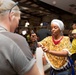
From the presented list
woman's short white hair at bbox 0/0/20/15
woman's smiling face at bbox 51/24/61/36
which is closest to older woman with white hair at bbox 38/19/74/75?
woman's smiling face at bbox 51/24/61/36

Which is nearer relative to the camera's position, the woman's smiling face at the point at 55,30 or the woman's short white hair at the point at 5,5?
the woman's short white hair at the point at 5,5

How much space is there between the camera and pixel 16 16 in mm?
1062

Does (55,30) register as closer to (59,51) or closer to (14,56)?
(59,51)

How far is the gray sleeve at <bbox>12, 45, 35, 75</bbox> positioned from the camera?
36.2 inches

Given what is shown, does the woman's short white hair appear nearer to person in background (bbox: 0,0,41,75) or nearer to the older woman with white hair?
person in background (bbox: 0,0,41,75)

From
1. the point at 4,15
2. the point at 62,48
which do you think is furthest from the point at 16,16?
the point at 62,48

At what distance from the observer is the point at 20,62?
926mm

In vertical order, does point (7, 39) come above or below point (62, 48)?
above

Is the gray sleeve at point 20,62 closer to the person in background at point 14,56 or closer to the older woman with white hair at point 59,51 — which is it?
the person in background at point 14,56

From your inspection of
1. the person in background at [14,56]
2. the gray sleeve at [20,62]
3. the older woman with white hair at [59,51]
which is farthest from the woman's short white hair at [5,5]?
the older woman with white hair at [59,51]

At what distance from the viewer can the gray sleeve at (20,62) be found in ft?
3.02

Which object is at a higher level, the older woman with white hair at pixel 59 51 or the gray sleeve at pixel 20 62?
the gray sleeve at pixel 20 62

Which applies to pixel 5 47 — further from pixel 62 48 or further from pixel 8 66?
pixel 62 48

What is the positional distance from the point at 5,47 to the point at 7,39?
0.11 ft
